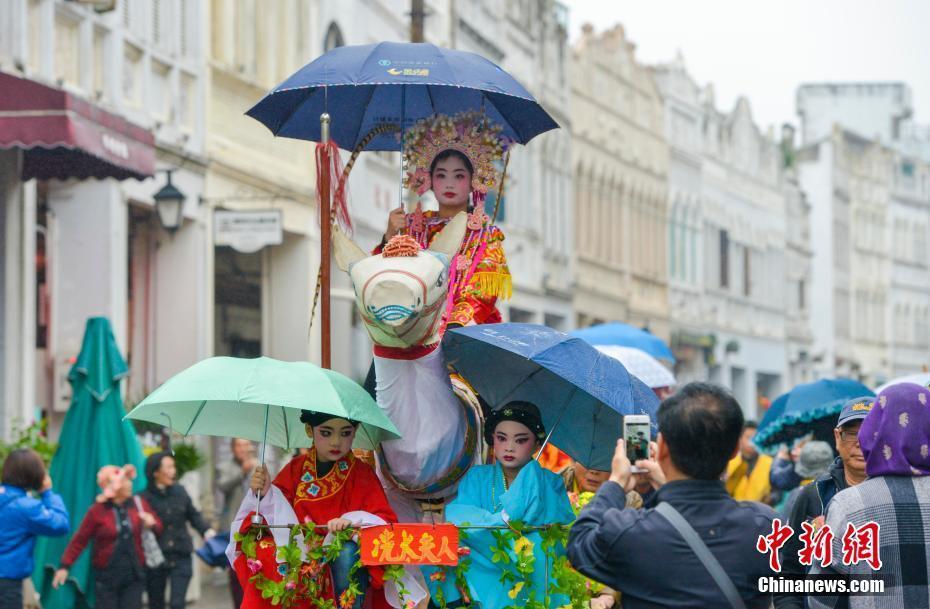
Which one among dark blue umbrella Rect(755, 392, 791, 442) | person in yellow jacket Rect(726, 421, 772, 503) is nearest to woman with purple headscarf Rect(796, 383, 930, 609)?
dark blue umbrella Rect(755, 392, 791, 442)

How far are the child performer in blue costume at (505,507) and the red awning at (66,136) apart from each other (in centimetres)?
677

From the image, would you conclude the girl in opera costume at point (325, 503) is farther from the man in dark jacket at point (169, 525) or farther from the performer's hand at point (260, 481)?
the man in dark jacket at point (169, 525)

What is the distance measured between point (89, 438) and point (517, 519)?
8.45 metres

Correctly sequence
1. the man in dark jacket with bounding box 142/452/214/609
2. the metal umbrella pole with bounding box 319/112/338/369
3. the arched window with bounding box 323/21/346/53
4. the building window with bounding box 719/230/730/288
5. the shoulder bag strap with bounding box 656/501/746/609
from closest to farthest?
the shoulder bag strap with bounding box 656/501/746/609 → the metal umbrella pole with bounding box 319/112/338/369 → the man in dark jacket with bounding box 142/452/214/609 → the arched window with bounding box 323/21/346/53 → the building window with bounding box 719/230/730/288

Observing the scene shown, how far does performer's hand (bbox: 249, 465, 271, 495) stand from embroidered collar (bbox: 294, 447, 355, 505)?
0.58 feet

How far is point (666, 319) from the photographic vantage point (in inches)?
1982

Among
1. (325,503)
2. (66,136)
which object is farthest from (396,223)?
(66,136)

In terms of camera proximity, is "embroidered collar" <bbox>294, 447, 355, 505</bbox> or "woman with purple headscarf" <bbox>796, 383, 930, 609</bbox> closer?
"woman with purple headscarf" <bbox>796, 383, 930, 609</bbox>

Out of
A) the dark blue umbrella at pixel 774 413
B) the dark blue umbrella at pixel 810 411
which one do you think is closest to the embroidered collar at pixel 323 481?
the dark blue umbrella at pixel 810 411

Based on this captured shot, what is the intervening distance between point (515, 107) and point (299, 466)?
268cm

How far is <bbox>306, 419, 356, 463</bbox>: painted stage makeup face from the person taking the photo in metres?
8.71

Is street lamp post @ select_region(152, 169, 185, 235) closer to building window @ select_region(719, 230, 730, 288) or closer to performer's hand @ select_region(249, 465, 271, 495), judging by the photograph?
performer's hand @ select_region(249, 465, 271, 495)

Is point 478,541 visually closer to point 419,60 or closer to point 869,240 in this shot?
point 419,60

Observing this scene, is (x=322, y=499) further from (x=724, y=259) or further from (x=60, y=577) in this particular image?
(x=724, y=259)
